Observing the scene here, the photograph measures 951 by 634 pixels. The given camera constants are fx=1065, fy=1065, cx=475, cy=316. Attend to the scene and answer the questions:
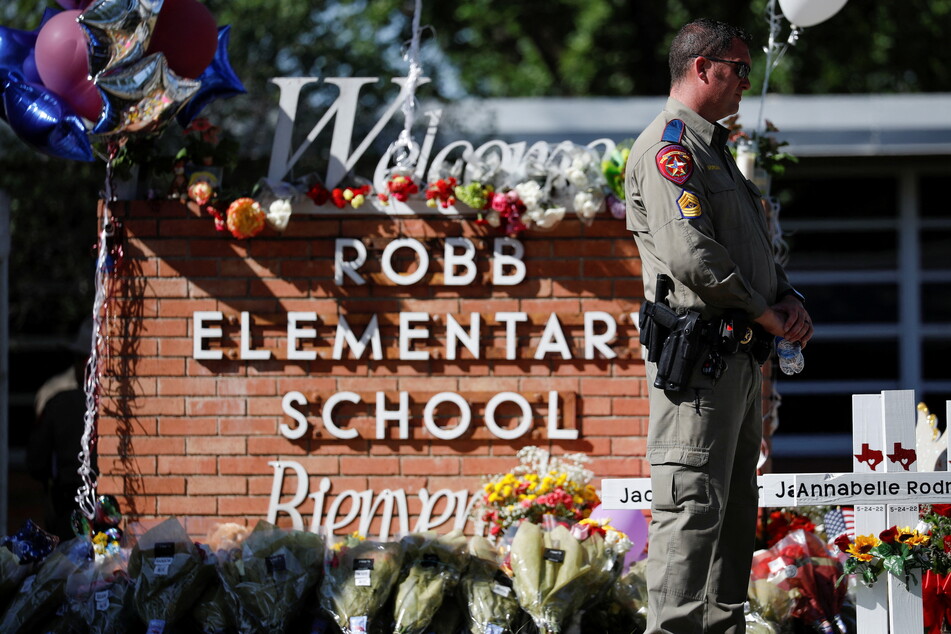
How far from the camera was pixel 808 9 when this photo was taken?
15.9 feet

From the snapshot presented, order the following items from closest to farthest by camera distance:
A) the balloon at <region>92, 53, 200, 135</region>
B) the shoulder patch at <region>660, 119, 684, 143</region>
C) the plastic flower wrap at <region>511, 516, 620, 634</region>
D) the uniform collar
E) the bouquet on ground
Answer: the shoulder patch at <region>660, 119, 684, 143</region>
the uniform collar
the plastic flower wrap at <region>511, 516, 620, 634</region>
the bouquet on ground
the balloon at <region>92, 53, 200, 135</region>

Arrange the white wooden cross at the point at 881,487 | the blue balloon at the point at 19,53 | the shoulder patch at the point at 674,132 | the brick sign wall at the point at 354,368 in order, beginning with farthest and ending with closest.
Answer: the brick sign wall at the point at 354,368 < the blue balloon at the point at 19,53 < the white wooden cross at the point at 881,487 < the shoulder patch at the point at 674,132

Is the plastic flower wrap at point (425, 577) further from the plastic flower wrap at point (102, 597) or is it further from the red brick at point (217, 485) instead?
the red brick at point (217, 485)

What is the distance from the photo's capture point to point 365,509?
16.2 feet

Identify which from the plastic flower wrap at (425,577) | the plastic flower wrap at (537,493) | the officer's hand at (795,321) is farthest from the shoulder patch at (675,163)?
the plastic flower wrap at (537,493)

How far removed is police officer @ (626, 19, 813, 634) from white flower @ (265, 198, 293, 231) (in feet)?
6.70

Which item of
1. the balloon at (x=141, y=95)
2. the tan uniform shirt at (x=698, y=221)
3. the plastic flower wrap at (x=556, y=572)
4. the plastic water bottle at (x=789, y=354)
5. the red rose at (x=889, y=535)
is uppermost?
the balloon at (x=141, y=95)

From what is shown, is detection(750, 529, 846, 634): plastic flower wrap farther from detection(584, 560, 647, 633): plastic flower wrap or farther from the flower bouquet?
the flower bouquet

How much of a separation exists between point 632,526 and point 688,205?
1.89 meters

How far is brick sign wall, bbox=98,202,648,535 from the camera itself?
4.92 meters

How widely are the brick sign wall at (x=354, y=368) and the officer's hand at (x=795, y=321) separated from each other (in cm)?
173

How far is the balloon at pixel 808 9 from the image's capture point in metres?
4.82

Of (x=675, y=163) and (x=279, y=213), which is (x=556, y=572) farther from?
(x=279, y=213)

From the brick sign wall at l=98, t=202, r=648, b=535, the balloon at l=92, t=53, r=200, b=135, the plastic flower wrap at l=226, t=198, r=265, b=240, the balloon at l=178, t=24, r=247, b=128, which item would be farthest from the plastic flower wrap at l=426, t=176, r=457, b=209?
the balloon at l=92, t=53, r=200, b=135
